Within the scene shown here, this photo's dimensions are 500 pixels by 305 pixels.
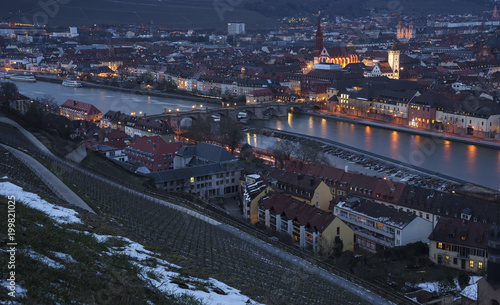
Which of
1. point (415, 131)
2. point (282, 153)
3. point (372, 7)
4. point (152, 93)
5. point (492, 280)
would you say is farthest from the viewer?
point (372, 7)

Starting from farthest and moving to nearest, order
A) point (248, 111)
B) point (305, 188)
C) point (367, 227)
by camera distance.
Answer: point (248, 111)
point (305, 188)
point (367, 227)

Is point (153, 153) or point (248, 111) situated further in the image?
point (248, 111)

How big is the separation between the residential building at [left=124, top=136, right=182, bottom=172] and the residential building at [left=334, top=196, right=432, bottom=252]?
9.65 feet

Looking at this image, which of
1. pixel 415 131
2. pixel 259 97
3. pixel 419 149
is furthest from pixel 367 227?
pixel 259 97

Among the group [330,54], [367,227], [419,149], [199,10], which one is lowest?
[419,149]

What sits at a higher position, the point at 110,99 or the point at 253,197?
the point at 110,99

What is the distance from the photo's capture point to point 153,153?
25.8 ft

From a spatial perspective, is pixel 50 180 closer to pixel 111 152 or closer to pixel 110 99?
pixel 111 152

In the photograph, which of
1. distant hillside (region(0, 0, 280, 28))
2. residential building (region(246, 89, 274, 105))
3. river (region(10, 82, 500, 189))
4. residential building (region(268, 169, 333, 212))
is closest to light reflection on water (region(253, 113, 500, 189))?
river (region(10, 82, 500, 189))

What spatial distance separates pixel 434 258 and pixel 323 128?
789 centimetres

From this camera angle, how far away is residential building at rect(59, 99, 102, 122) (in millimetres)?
11953

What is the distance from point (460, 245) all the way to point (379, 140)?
21.7 ft

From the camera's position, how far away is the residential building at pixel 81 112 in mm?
11953

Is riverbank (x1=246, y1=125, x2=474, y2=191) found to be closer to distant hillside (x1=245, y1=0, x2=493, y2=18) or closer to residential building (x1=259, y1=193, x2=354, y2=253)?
residential building (x1=259, y1=193, x2=354, y2=253)
